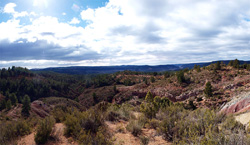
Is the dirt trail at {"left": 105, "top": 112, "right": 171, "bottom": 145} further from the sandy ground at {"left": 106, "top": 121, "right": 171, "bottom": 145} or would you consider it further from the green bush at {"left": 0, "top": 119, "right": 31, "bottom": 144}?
the green bush at {"left": 0, "top": 119, "right": 31, "bottom": 144}

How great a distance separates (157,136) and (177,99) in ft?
90.8

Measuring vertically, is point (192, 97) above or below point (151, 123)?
below

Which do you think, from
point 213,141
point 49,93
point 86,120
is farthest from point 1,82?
point 213,141

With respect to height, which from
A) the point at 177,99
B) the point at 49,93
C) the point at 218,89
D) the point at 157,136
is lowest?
the point at 49,93

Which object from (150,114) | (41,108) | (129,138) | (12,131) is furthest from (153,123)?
(41,108)

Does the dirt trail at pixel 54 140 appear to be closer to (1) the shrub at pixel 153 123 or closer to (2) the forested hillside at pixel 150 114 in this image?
(2) the forested hillside at pixel 150 114

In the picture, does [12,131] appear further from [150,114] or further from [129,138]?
[150,114]

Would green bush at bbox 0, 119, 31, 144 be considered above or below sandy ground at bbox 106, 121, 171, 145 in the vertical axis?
above

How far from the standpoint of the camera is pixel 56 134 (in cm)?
597

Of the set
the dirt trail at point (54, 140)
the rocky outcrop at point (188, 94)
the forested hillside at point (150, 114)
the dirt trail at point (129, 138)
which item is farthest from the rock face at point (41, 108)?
the dirt trail at point (129, 138)

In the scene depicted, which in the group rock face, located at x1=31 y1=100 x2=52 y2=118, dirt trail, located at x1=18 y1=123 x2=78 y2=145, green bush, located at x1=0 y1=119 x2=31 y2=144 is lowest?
rock face, located at x1=31 y1=100 x2=52 y2=118

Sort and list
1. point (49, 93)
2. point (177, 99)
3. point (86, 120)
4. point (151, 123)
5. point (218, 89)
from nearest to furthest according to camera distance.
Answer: point (86, 120)
point (151, 123)
point (218, 89)
point (177, 99)
point (49, 93)

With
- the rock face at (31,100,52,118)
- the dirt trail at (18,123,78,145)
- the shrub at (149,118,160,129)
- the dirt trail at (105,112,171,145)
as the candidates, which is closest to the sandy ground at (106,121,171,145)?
the dirt trail at (105,112,171,145)

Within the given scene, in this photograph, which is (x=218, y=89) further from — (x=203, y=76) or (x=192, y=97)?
(x=203, y=76)
